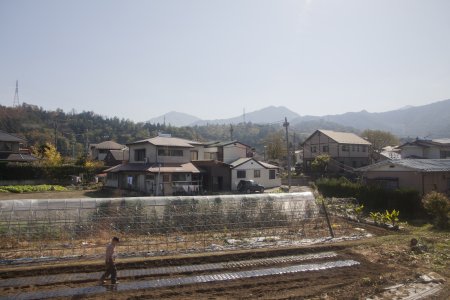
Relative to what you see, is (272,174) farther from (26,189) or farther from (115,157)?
(26,189)

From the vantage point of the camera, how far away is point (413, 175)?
2317 centimetres

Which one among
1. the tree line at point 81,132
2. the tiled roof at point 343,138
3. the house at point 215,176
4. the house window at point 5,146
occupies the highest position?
the tree line at point 81,132

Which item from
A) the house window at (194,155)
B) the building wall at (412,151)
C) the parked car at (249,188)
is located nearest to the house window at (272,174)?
the parked car at (249,188)

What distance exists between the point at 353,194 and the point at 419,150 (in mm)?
25437

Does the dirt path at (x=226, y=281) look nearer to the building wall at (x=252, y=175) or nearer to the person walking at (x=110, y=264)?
the person walking at (x=110, y=264)

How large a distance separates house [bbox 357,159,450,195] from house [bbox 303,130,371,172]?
18.1 m

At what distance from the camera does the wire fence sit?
511 inches

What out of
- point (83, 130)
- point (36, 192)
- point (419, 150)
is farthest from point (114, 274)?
point (83, 130)

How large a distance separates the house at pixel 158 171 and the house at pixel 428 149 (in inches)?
1103

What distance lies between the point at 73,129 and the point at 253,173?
83.2m

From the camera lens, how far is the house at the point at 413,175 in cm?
2292

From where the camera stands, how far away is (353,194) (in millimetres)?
23547

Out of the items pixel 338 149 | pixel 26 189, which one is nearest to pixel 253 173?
pixel 338 149

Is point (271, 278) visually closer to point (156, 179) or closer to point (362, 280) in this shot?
point (362, 280)
